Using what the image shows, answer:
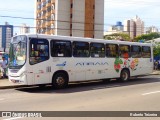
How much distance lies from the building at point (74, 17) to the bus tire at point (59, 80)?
64.0m

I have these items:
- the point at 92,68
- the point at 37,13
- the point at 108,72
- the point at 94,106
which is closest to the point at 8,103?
the point at 94,106

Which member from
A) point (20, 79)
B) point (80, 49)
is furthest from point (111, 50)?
point (20, 79)

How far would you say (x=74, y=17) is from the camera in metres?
85.8

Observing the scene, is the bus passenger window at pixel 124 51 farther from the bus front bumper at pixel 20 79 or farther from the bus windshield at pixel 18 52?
the bus front bumper at pixel 20 79

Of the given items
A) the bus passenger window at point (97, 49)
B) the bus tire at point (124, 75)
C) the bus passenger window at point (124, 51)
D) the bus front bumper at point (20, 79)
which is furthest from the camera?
the bus tire at point (124, 75)

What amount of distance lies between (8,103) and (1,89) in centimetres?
549

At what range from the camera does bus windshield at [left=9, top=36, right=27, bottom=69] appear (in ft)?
49.0

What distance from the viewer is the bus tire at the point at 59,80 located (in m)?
16.0

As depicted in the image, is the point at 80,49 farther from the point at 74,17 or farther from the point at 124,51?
the point at 74,17

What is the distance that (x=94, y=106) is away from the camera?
10.6 meters

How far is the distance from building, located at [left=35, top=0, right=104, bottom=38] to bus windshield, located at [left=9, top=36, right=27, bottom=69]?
212 feet

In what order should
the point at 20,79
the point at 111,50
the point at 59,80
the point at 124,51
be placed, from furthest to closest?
the point at 124,51 → the point at 111,50 → the point at 59,80 → the point at 20,79

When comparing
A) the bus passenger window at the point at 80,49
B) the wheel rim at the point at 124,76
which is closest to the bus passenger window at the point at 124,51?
the wheel rim at the point at 124,76

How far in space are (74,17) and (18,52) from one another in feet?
235
